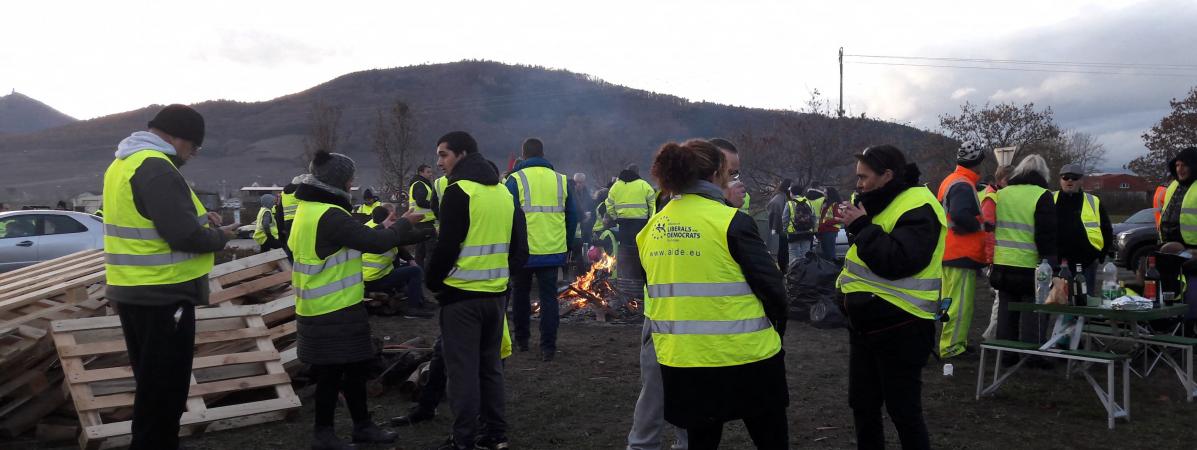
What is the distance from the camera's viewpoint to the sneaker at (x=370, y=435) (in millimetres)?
4973

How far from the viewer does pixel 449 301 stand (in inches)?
178

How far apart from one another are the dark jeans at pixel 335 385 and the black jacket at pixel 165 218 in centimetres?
102

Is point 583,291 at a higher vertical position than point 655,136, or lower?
lower

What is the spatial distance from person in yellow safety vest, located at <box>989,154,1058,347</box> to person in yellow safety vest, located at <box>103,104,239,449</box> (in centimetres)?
585

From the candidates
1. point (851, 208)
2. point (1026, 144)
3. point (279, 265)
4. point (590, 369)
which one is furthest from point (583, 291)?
point (1026, 144)

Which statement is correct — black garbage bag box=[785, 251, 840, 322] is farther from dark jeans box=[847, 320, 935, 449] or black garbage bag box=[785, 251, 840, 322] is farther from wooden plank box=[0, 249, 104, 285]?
wooden plank box=[0, 249, 104, 285]

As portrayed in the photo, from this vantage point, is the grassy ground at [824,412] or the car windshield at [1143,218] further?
the car windshield at [1143,218]

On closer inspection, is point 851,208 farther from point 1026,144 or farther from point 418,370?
point 1026,144

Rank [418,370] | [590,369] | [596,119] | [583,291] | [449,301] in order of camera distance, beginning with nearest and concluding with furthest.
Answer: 1. [449,301]
2. [418,370]
3. [590,369]
4. [583,291]
5. [596,119]

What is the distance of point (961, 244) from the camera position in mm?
6871

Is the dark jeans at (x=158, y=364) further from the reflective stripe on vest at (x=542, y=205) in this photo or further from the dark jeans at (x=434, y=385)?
the reflective stripe on vest at (x=542, y=205)

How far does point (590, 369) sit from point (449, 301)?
285 cm

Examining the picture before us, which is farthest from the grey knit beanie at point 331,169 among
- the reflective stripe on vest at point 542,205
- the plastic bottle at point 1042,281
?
the plastic bottle at point 1042,281

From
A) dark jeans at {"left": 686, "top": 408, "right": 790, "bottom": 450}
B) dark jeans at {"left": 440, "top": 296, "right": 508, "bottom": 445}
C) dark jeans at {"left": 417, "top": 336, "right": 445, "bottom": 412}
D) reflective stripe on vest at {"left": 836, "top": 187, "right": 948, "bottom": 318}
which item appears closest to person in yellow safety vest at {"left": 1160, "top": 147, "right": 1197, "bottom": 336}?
reflective stripe on vest at {"left": 836, "top": 187, "right": 948, "bottom": 318}
